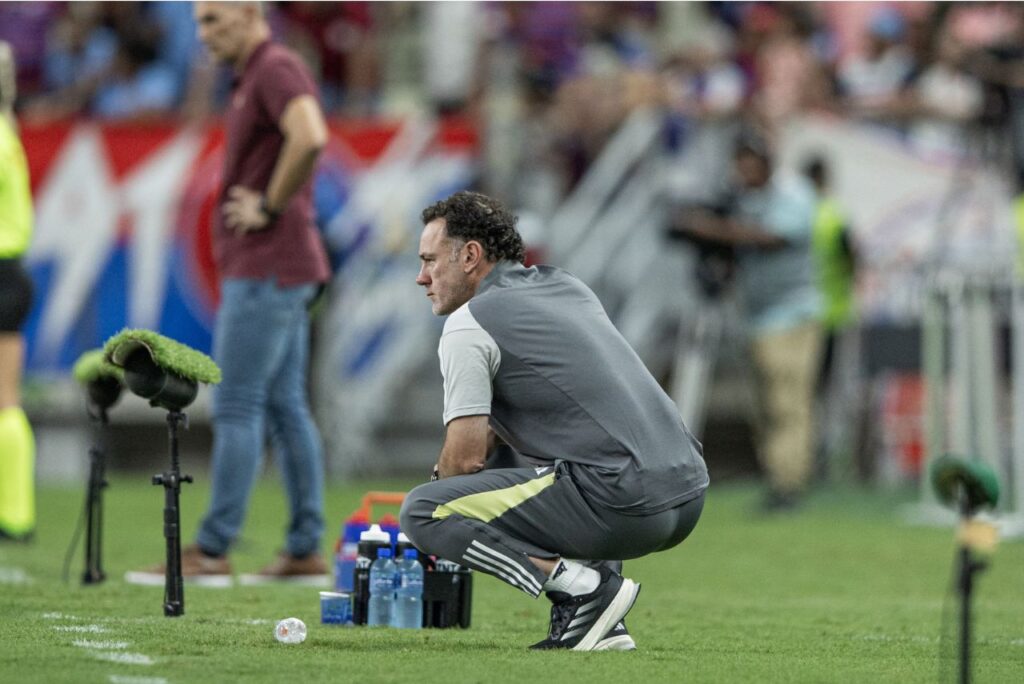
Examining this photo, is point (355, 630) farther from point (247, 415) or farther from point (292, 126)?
point (292, 126)

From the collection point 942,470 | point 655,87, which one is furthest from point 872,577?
point 655,87

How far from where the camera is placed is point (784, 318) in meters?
12.8

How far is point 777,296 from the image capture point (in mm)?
12820

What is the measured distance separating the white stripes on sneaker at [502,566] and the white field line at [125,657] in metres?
0.96

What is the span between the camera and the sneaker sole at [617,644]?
18.2ft

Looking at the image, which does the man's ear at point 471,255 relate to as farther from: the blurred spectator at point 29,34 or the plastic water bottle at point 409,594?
the blurred spectator at point 29,34

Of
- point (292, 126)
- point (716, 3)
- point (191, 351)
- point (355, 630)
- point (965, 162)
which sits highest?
point (716, 3)

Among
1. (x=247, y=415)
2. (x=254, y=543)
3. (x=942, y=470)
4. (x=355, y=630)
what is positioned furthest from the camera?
(x=254, y=543)

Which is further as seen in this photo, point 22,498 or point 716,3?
point 716,3

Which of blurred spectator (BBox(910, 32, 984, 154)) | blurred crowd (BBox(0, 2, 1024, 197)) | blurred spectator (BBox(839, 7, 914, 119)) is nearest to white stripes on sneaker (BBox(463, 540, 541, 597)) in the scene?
blurred spectator (BBox(910, 32, 984, 154))

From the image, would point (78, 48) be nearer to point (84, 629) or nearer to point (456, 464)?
point (84, 629)

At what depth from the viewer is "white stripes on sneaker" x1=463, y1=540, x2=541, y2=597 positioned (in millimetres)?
5324

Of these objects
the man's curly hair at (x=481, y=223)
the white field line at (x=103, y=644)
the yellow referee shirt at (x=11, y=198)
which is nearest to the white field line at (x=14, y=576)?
the yellow referee shirt at (x=11, y=198)

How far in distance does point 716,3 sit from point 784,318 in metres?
4.74
